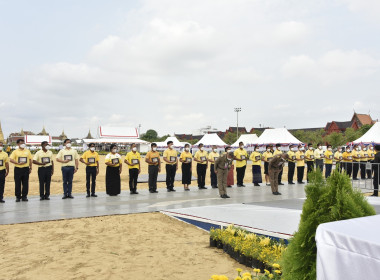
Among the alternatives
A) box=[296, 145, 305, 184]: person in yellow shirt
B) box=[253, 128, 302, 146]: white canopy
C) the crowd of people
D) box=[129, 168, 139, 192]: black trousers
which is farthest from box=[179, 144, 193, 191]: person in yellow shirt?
box=[253, 128, 302, 146]: white canopy

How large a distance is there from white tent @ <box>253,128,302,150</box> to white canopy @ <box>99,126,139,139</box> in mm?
22912

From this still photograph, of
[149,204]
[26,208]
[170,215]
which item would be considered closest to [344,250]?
[170,215]

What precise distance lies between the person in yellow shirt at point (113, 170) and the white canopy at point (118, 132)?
122 feet

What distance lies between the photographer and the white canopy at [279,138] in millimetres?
32681

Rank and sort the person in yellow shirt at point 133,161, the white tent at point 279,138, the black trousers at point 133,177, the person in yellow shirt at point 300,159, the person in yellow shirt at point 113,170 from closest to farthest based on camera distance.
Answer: the person in yellow shirt at point 113,170
the person in yellow shirt at point 133,161
the black trousers at point 133,177
the person in yellow shirt at point 300,159
the white tent at point 279,138

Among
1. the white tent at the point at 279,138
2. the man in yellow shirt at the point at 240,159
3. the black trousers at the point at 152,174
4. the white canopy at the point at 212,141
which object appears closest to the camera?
the black trousers at the point at 152,174

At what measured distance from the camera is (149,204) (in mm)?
10352

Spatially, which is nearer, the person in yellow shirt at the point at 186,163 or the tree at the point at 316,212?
the tree at the point at 316,212

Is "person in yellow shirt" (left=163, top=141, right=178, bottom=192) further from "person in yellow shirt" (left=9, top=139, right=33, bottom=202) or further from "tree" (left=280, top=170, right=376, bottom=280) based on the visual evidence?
"tree" (left=280, top=170, right=376, bottom=280)

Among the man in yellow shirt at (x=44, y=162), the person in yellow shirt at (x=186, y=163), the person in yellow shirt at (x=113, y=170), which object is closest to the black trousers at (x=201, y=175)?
the person in yellow shirt at (x=186, y=163)

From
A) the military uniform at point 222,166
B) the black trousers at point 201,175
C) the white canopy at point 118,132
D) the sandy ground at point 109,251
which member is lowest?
the sandy ground at point 109,251

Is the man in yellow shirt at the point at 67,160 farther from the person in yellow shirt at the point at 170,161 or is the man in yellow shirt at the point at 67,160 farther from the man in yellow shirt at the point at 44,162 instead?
the person in yellow shirt at the point at 170,161

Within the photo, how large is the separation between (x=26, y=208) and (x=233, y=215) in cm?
602

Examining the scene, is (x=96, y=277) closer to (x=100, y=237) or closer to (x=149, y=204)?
(x=100, y=237)
